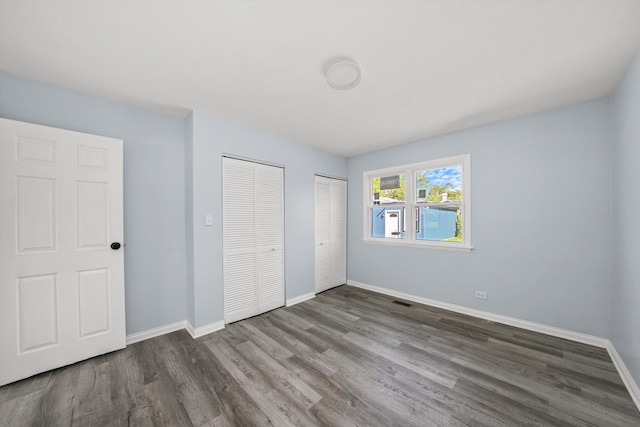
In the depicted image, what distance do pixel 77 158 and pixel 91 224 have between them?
0.62m

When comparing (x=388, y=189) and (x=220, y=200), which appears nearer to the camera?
(x=220, y=200)

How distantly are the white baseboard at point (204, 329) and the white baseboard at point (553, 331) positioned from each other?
8.78ft

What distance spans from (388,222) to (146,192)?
11.6 ft

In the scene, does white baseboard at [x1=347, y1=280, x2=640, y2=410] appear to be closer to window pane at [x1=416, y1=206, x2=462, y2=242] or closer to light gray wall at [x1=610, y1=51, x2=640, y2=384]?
light gray wall at [x1=610, y1=51, x2=640, y2=384]

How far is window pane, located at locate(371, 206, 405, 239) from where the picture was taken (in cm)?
388

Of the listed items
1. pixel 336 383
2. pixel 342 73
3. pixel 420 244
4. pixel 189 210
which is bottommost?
pixel 336 383

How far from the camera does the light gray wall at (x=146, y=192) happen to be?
2219 millimetres

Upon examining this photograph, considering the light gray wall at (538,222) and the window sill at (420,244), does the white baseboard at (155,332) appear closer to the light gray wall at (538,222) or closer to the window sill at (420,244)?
the window sill at (420,244)

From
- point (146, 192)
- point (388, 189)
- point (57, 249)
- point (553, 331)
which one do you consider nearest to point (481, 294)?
point (553, 331)

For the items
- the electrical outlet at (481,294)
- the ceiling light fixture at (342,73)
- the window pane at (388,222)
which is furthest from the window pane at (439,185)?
the ceiling light fixture at (342,73)

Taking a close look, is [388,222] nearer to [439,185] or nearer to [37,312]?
[439,185]

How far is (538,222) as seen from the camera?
8.63 ft

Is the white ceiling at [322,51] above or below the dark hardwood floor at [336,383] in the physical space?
above

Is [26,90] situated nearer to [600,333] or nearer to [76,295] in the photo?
[76,295]
